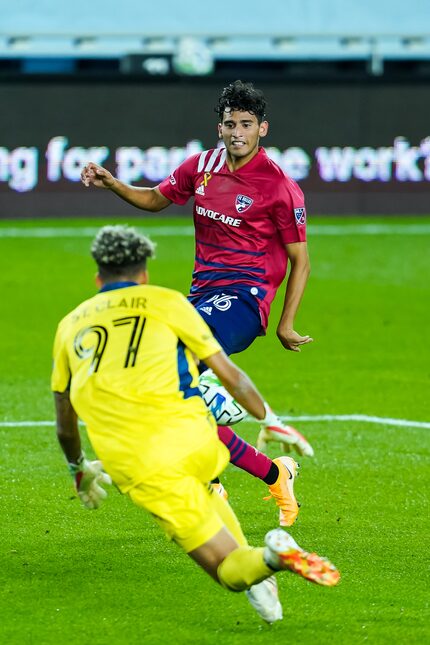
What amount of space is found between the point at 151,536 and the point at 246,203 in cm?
192

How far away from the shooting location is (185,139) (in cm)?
2081

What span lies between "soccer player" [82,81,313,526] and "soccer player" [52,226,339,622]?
5.94 feet

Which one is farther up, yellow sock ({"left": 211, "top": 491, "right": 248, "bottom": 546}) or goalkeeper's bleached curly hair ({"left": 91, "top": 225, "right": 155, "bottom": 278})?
goalkeeper's bleached curly hair ({"left": 91, "top": 225, "right": 155, "bottom": 278})

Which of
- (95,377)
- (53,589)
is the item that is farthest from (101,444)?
(53,589)

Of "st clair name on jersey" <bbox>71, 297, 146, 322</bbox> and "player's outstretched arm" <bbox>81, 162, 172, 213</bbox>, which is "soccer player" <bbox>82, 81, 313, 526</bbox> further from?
"st clair name on jersey" <bbox>71, 297, 146, 322</bbox>

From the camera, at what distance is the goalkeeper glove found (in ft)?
18.5

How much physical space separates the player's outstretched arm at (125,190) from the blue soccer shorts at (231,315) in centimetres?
75

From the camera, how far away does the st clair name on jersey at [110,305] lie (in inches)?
205

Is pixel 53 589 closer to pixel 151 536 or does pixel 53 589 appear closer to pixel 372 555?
pixel 151 536

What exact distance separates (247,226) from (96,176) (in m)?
0.91

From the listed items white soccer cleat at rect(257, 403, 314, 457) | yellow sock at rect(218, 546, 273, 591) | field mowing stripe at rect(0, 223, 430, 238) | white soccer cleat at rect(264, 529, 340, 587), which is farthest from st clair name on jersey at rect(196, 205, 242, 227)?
field mowing stripe at rect(0, 223, 430, 238)

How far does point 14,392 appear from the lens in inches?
419

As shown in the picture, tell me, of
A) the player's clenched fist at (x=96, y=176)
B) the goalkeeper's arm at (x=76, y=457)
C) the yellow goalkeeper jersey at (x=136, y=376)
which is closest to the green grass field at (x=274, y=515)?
the goalkeeper's arm at (x=76, y=457)

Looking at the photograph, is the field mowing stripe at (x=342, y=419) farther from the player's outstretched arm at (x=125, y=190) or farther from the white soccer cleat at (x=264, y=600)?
the white soccer cleat at (x=264, y=600)
